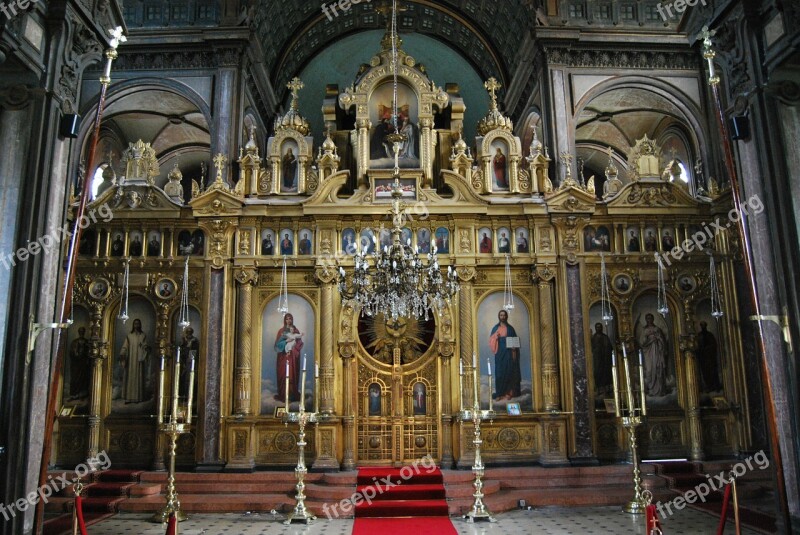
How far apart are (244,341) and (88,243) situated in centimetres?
449

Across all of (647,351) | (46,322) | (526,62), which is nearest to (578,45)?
(526,62)

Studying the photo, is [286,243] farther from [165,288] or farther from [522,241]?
[522,241]

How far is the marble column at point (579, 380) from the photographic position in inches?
548

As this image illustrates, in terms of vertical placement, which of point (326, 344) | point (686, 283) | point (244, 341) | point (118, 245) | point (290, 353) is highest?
point (118, 245)

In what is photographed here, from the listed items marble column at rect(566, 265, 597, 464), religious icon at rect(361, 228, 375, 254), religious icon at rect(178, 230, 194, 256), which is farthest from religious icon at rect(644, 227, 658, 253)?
religious icon at rect(178, 230, 194, 256)

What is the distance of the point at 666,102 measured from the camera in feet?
55.1

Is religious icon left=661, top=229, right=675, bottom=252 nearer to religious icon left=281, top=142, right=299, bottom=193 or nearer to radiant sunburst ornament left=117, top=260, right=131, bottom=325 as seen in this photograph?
religious icon left=281, top=142, right=299, bottom=193

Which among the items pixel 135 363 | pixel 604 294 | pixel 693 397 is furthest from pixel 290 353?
pixel 693 397

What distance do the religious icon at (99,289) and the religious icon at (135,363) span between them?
90 cm

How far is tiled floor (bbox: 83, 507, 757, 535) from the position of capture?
10.1m

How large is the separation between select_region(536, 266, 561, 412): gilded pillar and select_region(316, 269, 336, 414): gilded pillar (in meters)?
4.67

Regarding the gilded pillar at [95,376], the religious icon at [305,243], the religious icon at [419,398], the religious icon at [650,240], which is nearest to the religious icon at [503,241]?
the religious icon at [650,240]

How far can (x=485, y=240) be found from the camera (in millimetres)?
15117

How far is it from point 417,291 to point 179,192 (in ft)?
26.3
